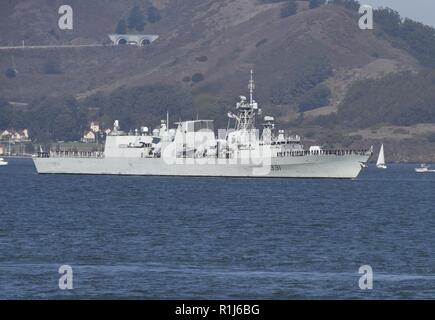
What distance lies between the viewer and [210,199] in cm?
9619

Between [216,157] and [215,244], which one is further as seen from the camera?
[216,157]

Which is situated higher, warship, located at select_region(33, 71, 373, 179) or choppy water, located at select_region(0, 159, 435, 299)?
warship, located at select_region(33, 71, 373, 179)

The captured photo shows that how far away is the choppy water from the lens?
143 feet

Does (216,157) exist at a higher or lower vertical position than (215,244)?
higher

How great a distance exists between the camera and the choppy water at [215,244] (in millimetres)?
43688

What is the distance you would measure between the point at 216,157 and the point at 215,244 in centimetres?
7993

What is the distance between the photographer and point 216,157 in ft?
454

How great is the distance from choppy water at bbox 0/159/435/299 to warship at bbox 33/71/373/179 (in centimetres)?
2591

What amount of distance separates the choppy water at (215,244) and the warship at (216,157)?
25.9 metres

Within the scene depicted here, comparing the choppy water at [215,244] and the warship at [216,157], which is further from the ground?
the warship at [216,157]

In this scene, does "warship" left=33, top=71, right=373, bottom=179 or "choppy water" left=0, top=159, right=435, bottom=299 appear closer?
"choppy water" left=0, top=159, right=435, bottom=299

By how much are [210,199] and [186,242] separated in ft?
121

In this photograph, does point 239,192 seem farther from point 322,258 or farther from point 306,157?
point 322,258

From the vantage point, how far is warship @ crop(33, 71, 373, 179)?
133625 millimetres
